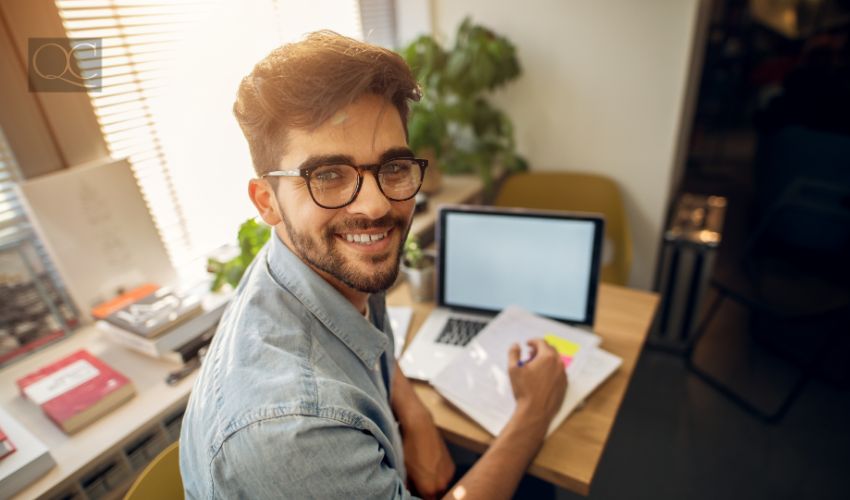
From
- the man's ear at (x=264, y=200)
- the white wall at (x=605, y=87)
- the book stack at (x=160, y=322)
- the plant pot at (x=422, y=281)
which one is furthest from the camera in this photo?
the white wall at (x=605, y=87)

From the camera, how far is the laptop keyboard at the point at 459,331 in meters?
1.28

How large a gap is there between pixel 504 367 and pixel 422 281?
Result: 0.43 metres

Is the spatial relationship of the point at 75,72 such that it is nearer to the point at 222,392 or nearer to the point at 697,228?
the point at 222,392

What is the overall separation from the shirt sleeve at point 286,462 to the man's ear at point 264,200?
0.41 m

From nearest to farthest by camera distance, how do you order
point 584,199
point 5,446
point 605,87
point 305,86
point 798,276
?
1. point 305,86
2. point 5,446
3. point 798,276
4. point 605,87
5. point 584,199

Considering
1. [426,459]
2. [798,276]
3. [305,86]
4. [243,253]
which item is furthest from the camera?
[798,276]

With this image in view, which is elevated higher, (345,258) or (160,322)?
(345,258)

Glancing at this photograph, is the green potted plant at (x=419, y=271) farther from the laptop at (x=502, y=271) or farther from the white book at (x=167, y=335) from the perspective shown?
the white book at (x=167, y=335)

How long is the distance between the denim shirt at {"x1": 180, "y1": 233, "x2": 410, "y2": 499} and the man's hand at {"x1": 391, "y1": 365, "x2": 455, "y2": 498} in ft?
0.41

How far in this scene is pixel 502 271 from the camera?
4.33 ft

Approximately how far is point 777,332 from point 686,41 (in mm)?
1562

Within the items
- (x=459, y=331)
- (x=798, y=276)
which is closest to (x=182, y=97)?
Result: (x=459, y=331)

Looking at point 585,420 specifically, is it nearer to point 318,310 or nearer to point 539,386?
point 539,386

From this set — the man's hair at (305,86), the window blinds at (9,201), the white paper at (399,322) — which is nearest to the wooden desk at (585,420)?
the white paper at (399,322)
